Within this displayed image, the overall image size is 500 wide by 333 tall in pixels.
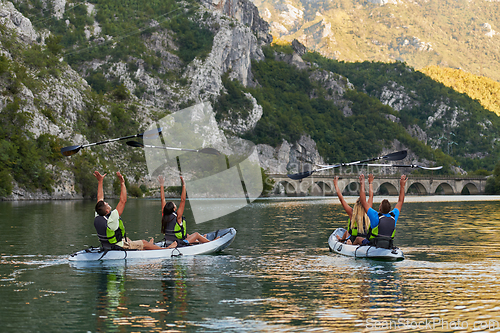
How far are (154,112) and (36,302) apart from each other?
478 ft

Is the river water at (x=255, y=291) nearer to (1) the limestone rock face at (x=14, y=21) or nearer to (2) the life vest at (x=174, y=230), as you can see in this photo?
(2) the life vest at (x=174, y=230)

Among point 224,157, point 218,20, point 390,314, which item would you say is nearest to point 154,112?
point 224,157

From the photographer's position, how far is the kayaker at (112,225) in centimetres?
1872

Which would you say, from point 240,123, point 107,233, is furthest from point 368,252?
point 240,123

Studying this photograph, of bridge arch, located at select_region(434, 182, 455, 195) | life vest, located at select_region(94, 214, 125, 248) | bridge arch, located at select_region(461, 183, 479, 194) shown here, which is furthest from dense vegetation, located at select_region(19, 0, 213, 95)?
life vest, located at select_region(94, 214, 125, 248)

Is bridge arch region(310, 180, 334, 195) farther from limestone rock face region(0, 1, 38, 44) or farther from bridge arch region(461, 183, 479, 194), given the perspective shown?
limestone rock face region(0, 1, 38, 44)

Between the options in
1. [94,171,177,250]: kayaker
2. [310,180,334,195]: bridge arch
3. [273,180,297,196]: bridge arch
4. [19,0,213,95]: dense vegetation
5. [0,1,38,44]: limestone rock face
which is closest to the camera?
[94,171,177,250]: kayaker

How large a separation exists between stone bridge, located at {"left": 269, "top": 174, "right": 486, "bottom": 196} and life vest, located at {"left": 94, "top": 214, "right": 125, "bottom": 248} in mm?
125522

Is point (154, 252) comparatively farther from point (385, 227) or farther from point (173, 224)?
point (385, 227)

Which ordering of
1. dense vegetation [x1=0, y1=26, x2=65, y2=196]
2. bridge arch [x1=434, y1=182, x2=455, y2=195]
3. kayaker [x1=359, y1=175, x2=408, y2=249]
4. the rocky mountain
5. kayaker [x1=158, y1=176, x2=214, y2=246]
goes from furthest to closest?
bridge arch [x1=434, y1=182, x2=455, y2=195] → the rocky mountain → dense vegetation [x1=0, y1=26, x2=65, y2=196] → kayaker [x1=158, y1=176, x2=214, y2=246] → kayaker [x1=359, y1=175, x2=408, y2=249]

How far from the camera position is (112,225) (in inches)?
768

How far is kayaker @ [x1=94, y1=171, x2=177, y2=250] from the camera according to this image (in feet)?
61.4

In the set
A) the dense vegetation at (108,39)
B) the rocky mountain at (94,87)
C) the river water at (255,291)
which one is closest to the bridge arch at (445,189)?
the rocky mountain at (94,87)

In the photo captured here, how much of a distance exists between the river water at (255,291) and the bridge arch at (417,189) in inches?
5762
